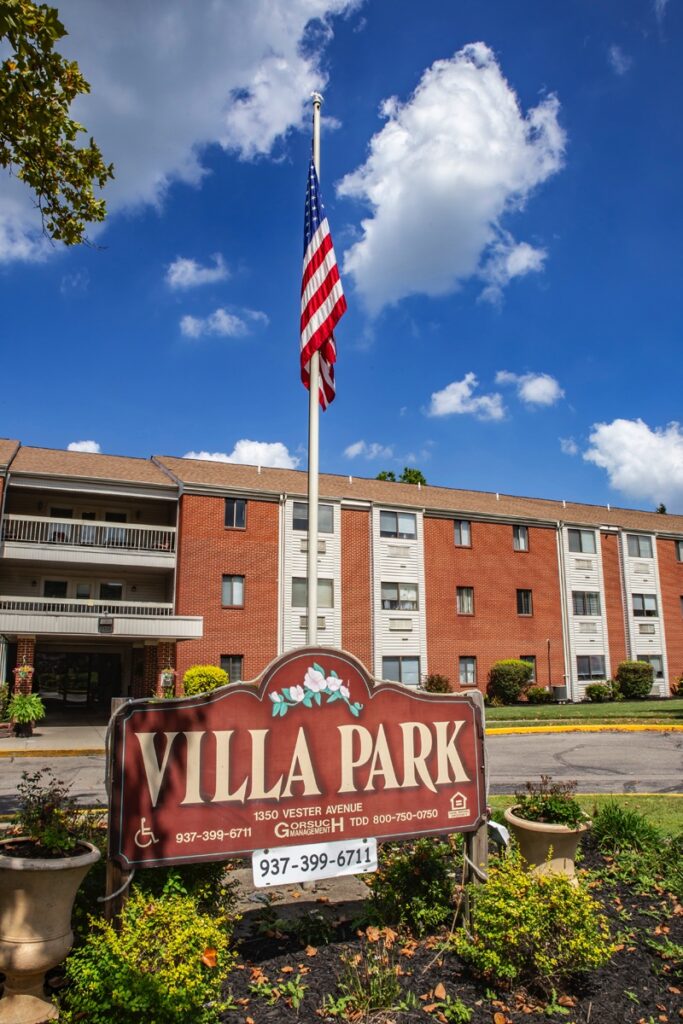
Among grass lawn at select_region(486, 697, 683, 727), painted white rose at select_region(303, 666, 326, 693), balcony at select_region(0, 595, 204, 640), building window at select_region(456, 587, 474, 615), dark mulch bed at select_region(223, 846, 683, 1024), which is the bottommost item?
dark mulch bed at select_region(223, 846, 683, 1024)

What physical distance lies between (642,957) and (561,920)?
96 centimetres

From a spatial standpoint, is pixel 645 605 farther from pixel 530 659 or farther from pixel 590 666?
pixel 530 659

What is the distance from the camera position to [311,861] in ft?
16.0

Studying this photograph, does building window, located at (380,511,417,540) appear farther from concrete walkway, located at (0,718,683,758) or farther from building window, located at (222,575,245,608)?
A: concrete walkway, located at (0,718,683,758)

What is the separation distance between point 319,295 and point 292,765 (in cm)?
609

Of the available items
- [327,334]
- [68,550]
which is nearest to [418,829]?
[327,334]

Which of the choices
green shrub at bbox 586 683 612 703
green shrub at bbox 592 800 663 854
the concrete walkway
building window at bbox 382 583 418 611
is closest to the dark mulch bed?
green shrub at bbox 592 800 663 854

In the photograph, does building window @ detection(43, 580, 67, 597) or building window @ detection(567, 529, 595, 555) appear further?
building window @ detection(567, 529, 595, 555)

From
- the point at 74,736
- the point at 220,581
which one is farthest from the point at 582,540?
the point at 74,736

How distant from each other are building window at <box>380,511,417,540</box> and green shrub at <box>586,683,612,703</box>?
10.8 meters

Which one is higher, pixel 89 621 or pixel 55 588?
pixel 55 588

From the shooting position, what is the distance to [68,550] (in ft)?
88.3

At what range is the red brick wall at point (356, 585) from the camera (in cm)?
3064

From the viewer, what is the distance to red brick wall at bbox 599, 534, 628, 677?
36156 millimetres
